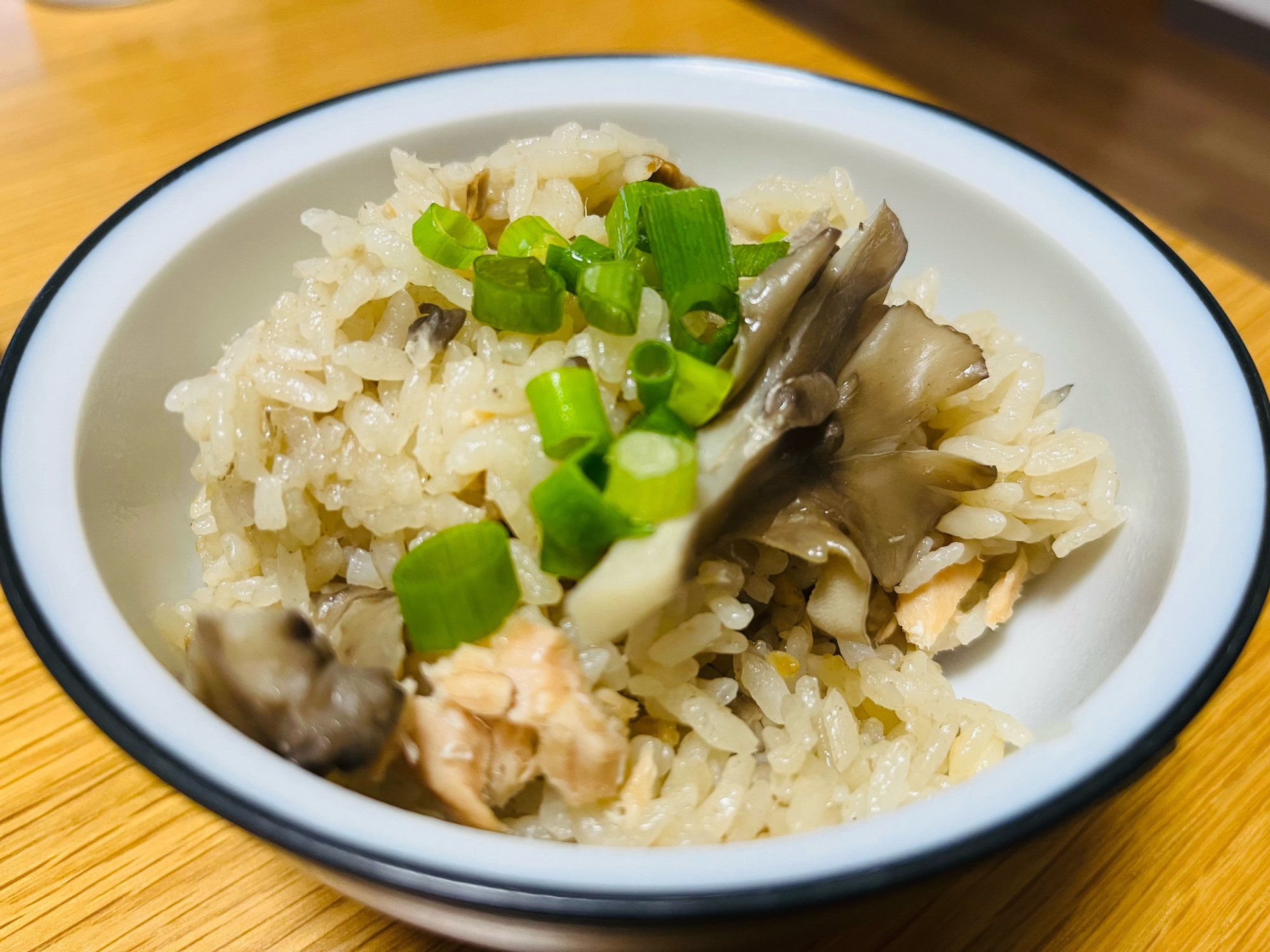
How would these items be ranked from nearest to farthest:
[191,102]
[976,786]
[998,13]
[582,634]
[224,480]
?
[976,786], [582,634], [224,480], [191,102], [998,13]

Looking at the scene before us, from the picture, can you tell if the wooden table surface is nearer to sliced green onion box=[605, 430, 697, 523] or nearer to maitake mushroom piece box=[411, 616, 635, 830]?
maitake mushroom piece box=[411, 616, 635, 830]

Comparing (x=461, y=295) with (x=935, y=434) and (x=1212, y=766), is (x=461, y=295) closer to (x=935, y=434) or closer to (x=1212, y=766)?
(x=935, y=434)

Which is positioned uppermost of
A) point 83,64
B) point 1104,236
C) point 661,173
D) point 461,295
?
point 1104,236

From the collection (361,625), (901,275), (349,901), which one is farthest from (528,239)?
(349,901)

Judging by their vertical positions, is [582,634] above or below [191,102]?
above

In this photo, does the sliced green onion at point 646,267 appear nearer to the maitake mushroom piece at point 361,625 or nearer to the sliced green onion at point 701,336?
the sliced green onion at point 701,336

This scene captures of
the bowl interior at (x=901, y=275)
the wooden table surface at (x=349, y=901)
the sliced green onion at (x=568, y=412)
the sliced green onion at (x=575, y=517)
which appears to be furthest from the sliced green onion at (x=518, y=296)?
the wooden table surface at (x=349, y=901)

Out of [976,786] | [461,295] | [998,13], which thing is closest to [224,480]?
[461,295]

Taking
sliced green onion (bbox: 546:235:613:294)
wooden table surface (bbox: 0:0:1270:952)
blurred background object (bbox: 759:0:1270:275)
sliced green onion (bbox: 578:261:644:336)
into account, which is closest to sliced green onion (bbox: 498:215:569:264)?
sliced green onion (bbox: 546:235:613:294)
